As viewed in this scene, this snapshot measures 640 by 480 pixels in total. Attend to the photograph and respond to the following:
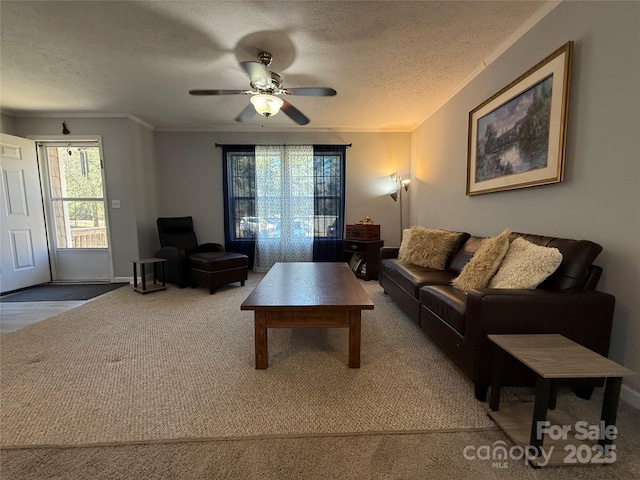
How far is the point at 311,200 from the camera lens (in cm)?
439

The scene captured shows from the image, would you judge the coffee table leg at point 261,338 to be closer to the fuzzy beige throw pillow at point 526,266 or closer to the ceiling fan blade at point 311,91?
the fuzzy beige throw pillow at point 526,266

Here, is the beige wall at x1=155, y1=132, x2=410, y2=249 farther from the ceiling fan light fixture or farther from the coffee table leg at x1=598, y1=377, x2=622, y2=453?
the coffee table leg at x1=598, y1=377, x2=622, y2=453

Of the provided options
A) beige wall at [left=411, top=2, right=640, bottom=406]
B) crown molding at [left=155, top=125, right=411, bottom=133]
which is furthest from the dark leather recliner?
beige wall at [left=411, top=2, right=640, bottom=406]

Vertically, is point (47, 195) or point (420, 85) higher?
point (420, 85)

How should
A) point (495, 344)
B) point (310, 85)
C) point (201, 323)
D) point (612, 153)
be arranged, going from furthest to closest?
point (310, 85) < point (201, 323) < point (612, 153) < point (495, 344)

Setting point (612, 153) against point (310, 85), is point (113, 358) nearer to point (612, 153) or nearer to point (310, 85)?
point (310, 85)

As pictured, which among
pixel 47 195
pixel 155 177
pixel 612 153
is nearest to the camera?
pixel 612 153

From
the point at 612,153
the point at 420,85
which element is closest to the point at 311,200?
the point at 420,85

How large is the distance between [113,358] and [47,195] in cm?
349

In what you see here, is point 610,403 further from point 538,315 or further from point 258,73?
point 258,73

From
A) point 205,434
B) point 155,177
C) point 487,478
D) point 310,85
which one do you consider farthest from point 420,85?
point 155,177

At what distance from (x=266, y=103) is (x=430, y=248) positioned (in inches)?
83.1

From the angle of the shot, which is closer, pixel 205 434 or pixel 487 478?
pixel 487 478

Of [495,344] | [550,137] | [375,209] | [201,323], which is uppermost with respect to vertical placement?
[550,137]
